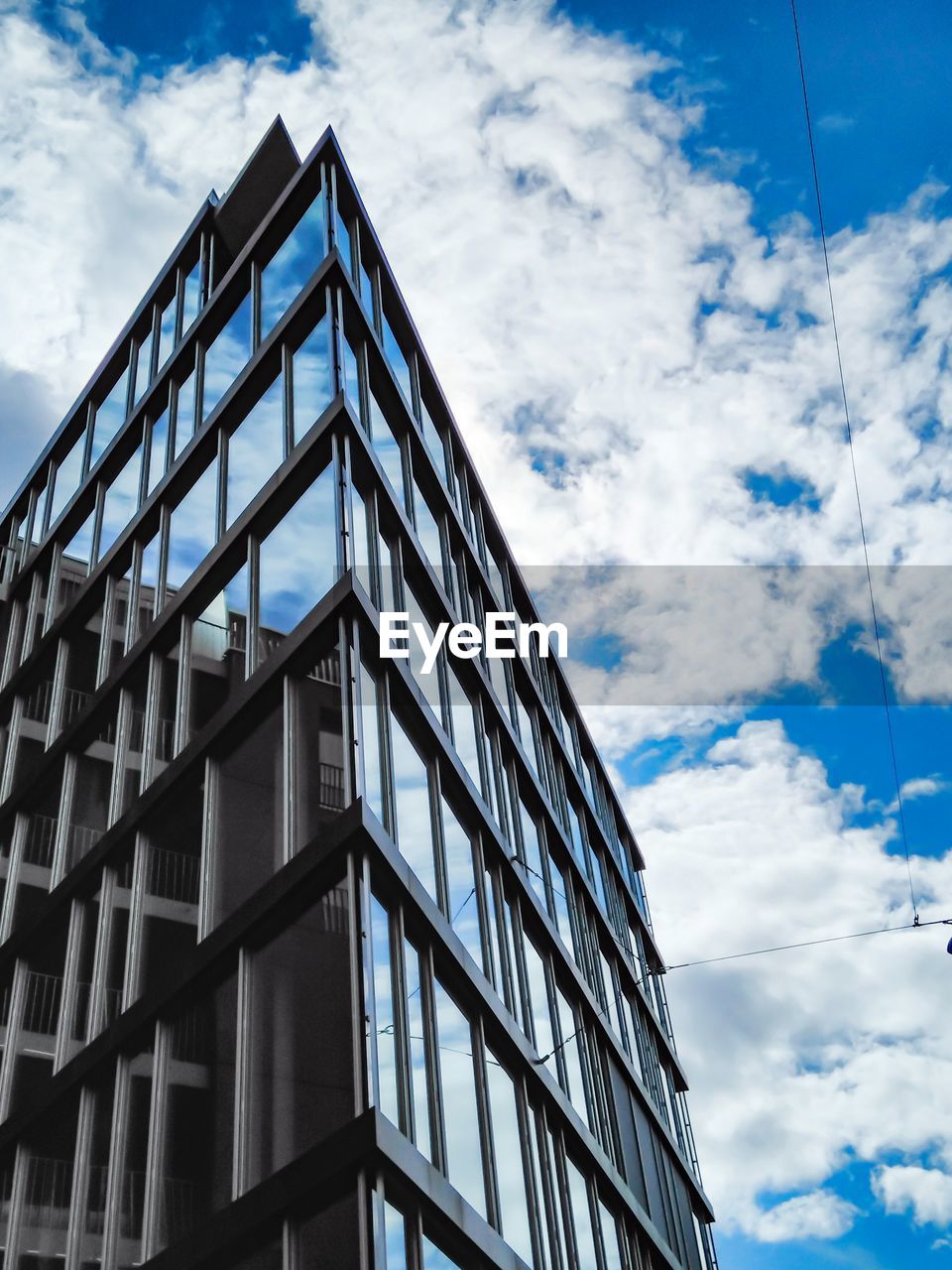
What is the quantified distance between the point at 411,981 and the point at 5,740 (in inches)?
650

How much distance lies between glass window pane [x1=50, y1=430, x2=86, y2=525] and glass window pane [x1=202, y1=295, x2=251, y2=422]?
23.1 feet

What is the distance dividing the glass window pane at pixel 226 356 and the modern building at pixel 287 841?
110 mm

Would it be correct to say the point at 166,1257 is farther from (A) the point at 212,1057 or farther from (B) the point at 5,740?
(B) the point at 5,740

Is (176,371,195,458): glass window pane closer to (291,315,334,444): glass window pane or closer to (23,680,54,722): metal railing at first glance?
(291,315,334,444): glass window pane

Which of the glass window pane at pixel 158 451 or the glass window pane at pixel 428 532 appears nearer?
the glass window pane at pixel 428 532

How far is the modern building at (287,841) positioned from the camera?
15.8 m

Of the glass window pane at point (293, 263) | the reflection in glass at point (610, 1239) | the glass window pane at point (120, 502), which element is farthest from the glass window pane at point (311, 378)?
the reflection in glass at point (610, 1239)

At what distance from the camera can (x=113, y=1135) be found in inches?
725

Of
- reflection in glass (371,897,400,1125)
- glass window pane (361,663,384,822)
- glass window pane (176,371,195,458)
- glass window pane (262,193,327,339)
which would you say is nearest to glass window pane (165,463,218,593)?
glass window pane (176,371,195,458)

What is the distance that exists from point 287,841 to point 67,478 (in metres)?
18.9

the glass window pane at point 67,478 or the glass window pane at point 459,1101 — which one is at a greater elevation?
the glass window pane at point 67,478

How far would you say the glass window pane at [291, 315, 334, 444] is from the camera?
2194 cm

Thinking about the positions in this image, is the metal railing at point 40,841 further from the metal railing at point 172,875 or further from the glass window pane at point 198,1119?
the glass window pane at point 198,1119

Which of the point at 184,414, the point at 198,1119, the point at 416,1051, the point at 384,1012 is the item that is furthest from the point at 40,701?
the point at 384,1012
